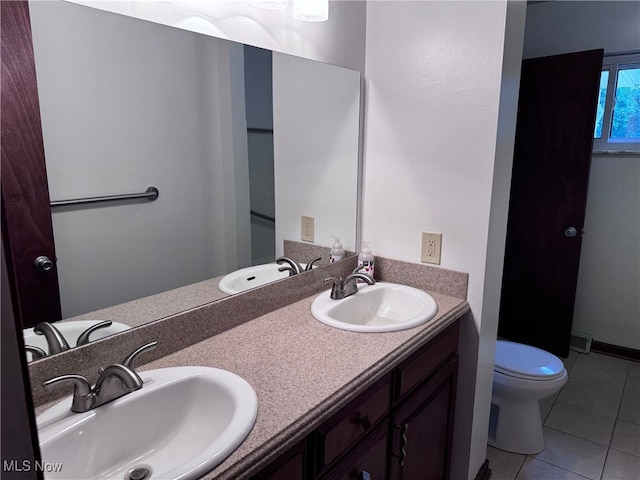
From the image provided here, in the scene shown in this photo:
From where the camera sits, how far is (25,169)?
94cm

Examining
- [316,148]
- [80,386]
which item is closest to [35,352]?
[80,386]

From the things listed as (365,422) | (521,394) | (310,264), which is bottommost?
(521,394)

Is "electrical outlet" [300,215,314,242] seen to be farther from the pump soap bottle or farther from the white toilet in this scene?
the white toilet

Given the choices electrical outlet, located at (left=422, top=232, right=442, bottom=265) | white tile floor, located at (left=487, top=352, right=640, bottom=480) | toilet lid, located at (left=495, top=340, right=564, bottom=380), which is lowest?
white tile floor, located at (left=487, top=352, right=640, bottom=480)

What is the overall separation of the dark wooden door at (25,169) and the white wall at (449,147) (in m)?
1.22

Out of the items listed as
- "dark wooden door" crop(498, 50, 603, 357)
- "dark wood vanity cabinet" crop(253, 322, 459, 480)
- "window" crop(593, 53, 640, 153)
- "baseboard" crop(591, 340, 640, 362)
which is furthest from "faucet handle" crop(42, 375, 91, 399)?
"baseboard" crop(591, 340, 640, 362)

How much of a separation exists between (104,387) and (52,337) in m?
0.19

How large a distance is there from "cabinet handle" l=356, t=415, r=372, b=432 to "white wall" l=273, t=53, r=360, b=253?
2.24 ft

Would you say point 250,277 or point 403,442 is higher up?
point 250,277

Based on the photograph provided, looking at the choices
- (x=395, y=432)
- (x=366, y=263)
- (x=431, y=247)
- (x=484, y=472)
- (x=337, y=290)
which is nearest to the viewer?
(x=395, y=432)

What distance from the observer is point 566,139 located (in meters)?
2.86

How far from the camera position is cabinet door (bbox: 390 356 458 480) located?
Answer: 4.57 ft

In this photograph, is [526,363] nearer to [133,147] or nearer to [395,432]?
[395,432]

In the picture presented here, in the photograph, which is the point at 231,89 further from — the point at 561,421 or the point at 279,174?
the point at 561,421
